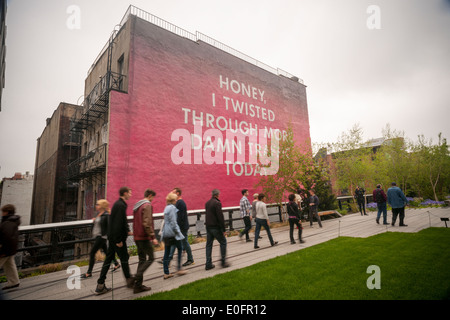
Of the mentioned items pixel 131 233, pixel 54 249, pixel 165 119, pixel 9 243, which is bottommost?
pixel 54 249

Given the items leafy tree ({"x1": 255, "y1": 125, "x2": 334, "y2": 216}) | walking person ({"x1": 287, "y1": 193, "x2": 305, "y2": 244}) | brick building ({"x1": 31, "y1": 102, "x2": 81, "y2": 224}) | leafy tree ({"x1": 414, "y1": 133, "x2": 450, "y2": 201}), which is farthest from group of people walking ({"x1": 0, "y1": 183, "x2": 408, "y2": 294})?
leafy tree ({"x1": 414, "y1": 133, "x2": 450, "y2": 201})

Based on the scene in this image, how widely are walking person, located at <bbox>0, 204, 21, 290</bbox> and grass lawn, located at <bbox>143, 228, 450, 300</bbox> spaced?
3666mm

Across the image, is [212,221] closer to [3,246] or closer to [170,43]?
[3,246]

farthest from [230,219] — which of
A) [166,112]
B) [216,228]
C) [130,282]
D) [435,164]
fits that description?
[435,164]

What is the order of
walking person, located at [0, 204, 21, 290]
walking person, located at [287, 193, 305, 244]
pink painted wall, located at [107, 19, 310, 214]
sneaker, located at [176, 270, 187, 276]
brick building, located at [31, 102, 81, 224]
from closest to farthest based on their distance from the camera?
walking person, located at [0, 204, 21, 290]
sneaker, located at [176, 270, 187, 276]
walking person, located at [287, 193, 305, 244]
pink painted wall, located at [107, 19, 310, 214]
brick building, located at [31, 102, 81, 224]

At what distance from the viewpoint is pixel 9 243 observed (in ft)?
16.9

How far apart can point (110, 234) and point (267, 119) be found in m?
17.4

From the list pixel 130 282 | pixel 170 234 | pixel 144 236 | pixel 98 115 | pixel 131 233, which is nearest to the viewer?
pixel 144 236

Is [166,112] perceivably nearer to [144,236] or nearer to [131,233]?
[131,233]

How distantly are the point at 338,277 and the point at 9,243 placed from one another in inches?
288

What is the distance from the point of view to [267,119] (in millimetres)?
20156

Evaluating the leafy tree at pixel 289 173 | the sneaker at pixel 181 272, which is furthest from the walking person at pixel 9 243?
the leafy tree at pixel 289 173

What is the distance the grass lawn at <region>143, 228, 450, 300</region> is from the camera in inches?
155

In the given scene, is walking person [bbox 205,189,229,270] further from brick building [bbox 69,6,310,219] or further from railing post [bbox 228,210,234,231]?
brick building [bbox 69,6,310,219]
